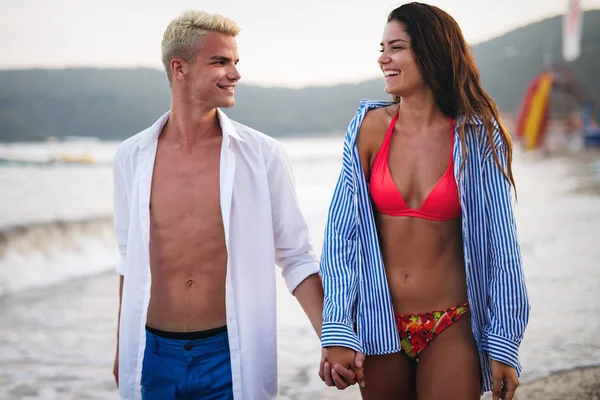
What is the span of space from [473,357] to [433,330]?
157 millimetres

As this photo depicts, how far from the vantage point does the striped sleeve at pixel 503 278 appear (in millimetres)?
1962

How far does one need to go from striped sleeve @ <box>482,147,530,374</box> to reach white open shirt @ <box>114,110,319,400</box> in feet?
2.34

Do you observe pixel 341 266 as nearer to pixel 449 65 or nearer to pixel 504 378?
pixel 504 378

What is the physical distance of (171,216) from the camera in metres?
2.49

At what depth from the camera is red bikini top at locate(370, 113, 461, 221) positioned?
2.04 metres

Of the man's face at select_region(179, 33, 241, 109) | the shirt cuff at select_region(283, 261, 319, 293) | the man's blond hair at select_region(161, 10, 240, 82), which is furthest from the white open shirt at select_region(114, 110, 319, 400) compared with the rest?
the man's blond hair at select_region(161, 10, 240, 82)

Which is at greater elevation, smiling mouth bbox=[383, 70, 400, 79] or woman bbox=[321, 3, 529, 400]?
smiling mouth bbox=[383, 70, 400, 79]

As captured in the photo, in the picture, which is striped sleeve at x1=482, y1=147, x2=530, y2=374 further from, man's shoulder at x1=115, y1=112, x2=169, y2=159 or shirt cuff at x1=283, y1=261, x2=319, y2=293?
man's shoulder at x1=115, y1=112, x2=169, y2=159

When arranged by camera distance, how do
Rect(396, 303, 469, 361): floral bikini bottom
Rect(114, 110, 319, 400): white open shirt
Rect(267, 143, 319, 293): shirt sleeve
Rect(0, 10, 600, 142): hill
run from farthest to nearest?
A: 1. Rect(0, 10, 600, 142): hill
2. Rect(267, 143, 319, 293): shirt sleeve
3. Rect(114, 110, 319, 400): white open shirt
4. Rect(396, 303, 469, 361): floral bikini bottom

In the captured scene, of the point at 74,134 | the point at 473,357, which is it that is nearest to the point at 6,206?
the point at 473,357

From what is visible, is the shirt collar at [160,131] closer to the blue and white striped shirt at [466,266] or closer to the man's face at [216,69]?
the man's face at [216,69]

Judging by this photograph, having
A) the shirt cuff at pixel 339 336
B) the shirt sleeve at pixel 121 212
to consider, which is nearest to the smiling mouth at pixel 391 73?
the shirt cuff at pixel 339 336

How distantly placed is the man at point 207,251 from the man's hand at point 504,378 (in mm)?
650

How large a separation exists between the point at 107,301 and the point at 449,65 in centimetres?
700
